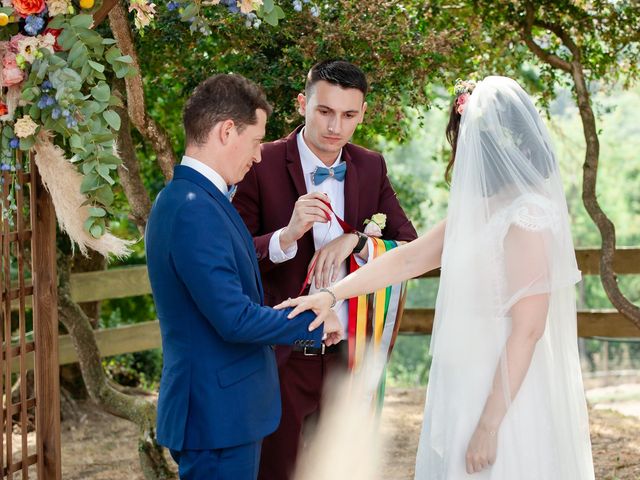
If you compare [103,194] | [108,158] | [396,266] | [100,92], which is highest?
[100,92]

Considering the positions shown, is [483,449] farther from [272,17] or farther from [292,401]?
[272,17]

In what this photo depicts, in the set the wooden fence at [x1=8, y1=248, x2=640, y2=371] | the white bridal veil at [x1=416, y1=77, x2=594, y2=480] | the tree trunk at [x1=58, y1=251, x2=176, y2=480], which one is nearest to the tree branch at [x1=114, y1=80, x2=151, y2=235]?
the tree trunk at [x1=58, y1=251, x2=176, y2=480]

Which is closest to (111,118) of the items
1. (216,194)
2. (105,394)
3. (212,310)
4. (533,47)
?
(216,194)

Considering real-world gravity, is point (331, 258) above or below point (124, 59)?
below

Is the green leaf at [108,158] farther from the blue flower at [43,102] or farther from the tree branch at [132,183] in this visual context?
the tree branch at [132,183]

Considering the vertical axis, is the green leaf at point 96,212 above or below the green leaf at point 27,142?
below

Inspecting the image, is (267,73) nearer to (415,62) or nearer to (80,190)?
(415,62)

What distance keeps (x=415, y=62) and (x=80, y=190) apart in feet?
7.94

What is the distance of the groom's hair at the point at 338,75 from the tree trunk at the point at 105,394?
92.7 inches

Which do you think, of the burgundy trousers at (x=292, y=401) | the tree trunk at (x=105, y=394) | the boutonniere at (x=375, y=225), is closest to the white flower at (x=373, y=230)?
the boutonniere at (x=375, y=225)

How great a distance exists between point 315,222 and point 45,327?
1.14 m

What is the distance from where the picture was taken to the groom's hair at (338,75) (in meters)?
3.59

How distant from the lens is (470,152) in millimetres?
2902

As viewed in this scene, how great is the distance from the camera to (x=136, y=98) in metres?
4.45
